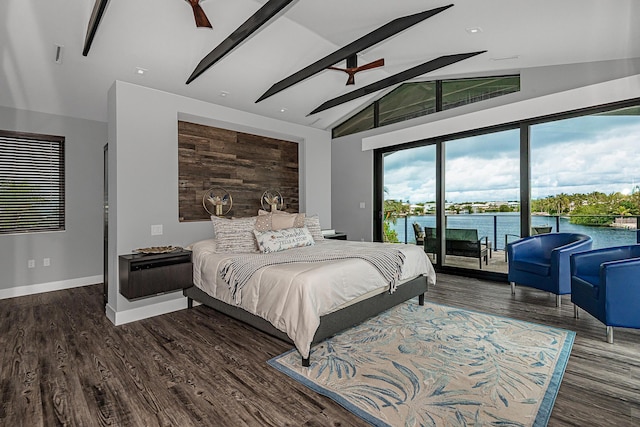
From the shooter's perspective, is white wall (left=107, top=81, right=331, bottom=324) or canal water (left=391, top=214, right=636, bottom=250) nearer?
white wall (left=107, top=81, right=331, bottom=324)

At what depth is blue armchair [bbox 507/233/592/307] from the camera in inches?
147

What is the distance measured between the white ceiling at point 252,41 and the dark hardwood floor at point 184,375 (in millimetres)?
2830

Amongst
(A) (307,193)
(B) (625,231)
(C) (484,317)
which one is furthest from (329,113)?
(B) (625,231)

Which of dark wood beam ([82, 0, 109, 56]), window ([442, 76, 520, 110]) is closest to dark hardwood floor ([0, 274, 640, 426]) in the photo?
dark wood beam ([82, 0, 109, 56])

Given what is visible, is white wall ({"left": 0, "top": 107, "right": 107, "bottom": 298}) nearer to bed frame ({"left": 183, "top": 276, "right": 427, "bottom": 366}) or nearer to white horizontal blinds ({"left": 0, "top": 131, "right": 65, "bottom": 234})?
white horizontal blinds ({"left": 0, "top": 131, "right": 65, "bottom": 234})

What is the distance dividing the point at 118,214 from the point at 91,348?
1.43 metres

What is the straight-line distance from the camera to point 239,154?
205 inches

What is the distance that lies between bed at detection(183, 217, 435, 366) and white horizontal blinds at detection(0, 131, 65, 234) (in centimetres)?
295

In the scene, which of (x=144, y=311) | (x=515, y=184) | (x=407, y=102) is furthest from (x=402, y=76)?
(x=144, y=311)

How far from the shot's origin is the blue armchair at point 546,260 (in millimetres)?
3732

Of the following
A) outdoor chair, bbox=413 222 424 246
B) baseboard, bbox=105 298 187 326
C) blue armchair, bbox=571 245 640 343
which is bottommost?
baseboard, bbox=105 298 187 326

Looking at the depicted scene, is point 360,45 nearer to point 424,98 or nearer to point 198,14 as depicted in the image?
point 198,14

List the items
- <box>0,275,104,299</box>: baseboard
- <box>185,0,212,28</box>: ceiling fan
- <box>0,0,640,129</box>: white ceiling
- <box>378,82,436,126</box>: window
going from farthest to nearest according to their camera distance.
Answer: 1. <box>378,82,436,126</box>: window
2. <box>0,275,104,299</box>: baseboard
3. <box>0,0,640,129</box>: white ceiling
4. <box>185,0,212,28</box>: ceiling fan

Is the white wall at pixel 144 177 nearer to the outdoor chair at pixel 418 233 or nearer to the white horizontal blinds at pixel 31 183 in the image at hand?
the white horizontal blinds at pixel 31 183
